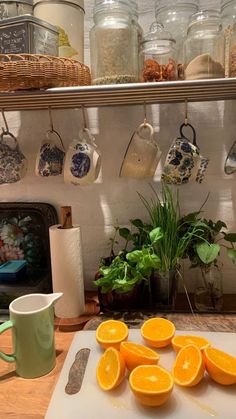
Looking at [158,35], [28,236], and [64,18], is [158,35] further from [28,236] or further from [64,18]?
[28,236]

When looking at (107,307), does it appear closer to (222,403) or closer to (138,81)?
(222,403)

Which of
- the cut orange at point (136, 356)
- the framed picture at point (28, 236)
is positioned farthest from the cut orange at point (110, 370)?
the framed picture at point (28, 236)

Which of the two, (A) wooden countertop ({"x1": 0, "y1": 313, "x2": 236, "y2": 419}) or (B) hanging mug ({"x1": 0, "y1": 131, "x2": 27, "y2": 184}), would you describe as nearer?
(A) wooden countertop ({"x1": 0, "y1": 313, "x2": 236, "y2": 419})

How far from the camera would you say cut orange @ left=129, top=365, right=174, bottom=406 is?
0.56m

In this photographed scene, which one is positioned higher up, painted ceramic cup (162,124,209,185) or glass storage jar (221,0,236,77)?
glass storage jar (221,0,236,77)

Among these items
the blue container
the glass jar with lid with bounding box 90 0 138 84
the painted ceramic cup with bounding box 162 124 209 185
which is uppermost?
the glass jar with lid with bounding box 90 0 138 84

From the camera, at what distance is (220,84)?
0.73 meters

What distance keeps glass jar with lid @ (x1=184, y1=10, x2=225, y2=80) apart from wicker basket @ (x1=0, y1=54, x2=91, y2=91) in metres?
0.26

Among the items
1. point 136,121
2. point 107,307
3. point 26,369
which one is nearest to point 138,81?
point 136,121

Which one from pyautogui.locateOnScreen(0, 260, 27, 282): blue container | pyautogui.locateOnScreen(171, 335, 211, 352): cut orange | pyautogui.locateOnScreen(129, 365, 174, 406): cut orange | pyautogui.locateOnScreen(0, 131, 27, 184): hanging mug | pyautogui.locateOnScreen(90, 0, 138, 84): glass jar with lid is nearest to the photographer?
A: pyautogui.locateOnScreen(129, 365, 174, 406): cut orange

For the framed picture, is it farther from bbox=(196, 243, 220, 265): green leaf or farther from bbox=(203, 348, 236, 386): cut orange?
bbox=(203, 348, 236, 386): cut orange

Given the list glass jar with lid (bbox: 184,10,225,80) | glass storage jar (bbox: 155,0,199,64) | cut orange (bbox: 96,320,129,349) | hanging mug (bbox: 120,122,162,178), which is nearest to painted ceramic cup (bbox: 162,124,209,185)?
hanging mug (bbox: 120,122,162,178)

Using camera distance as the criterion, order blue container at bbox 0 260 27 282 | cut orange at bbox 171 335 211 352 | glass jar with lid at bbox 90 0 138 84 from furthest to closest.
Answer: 1. blue container at bbox 0 260 27 282
2. glass jar with lid at bbox 90 0 138 84
3. cut orange at bbox 171 335 211 352

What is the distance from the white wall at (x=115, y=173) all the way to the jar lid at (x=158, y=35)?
13 centimetres
